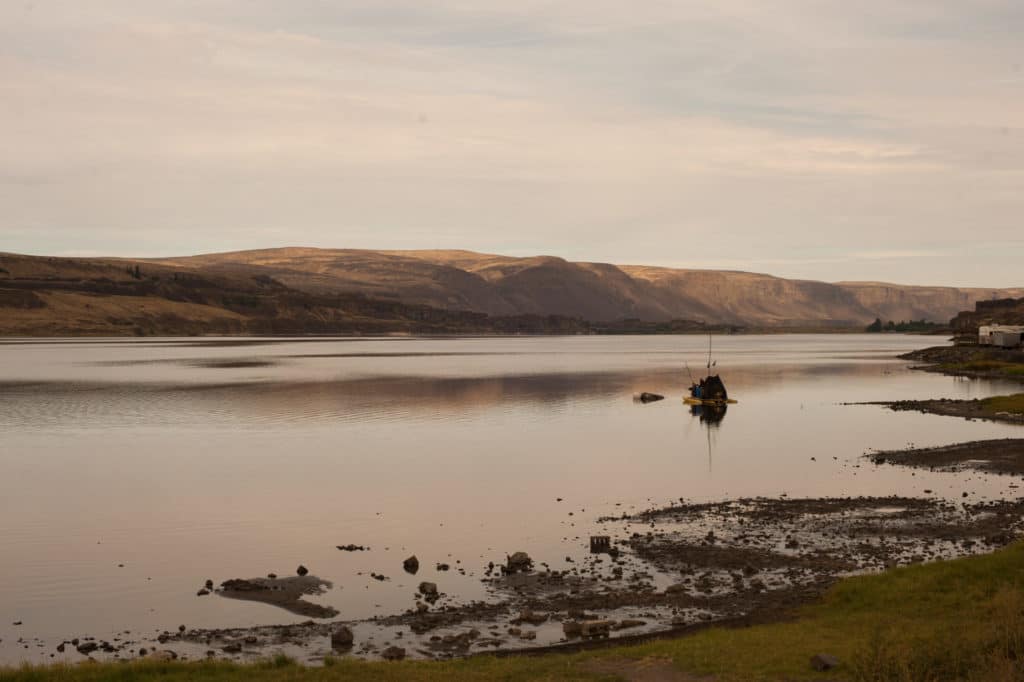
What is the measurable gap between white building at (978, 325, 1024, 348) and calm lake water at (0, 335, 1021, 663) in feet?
167

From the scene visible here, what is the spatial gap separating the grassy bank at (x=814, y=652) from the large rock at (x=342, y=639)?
3162 mm

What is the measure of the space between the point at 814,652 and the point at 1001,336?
16604cm

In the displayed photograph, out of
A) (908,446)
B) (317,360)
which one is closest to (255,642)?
(908,446)

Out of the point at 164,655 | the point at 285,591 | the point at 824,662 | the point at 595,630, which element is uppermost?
the point at 824,662

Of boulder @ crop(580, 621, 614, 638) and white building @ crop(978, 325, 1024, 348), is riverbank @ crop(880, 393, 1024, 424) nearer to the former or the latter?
boulder @ crop(580, 621, 614, 638)

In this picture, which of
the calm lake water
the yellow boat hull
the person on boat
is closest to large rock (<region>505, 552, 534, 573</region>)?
the calm lake water

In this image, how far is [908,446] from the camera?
211 ft

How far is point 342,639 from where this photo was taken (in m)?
25.9

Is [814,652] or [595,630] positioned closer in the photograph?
[814,652]

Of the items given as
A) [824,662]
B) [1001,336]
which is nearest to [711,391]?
[824,662]

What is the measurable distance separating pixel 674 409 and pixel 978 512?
183 ft

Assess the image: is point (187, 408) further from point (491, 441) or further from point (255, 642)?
point (255, 642)

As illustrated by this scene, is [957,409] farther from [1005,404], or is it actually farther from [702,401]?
[702,401]

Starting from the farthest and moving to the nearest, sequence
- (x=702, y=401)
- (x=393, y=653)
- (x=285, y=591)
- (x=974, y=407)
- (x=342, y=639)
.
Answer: (x=702, y=401)
(x=974, y=407)
(x=285, y=591)
(x=342, y=639)
(x=393, y=653)
